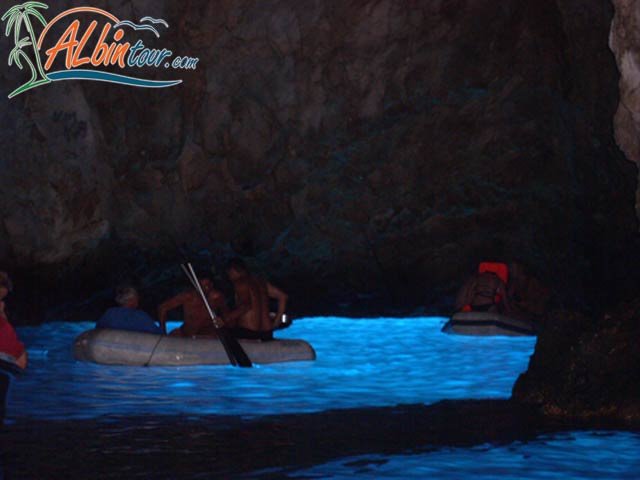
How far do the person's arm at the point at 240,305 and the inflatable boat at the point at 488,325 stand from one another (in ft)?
16.5

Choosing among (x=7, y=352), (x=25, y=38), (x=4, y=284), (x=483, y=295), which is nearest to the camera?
(x=7, y=352)

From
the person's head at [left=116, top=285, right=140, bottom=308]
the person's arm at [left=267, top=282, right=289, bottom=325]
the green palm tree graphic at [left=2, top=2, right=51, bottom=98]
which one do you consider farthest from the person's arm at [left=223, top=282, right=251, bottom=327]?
the green palm tree graphic at [left=2, top=2, right=51, bottom=98]

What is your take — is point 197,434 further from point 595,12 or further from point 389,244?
point 389,244

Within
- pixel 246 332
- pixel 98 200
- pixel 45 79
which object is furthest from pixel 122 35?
pixel 246 332

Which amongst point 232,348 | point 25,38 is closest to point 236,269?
point 232,348

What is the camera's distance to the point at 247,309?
11289mm

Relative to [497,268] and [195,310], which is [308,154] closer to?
[497,268]

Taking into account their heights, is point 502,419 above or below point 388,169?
below

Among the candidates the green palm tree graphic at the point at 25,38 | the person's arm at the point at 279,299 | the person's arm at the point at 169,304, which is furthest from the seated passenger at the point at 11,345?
the green palm tree graphic at the point at 25,38

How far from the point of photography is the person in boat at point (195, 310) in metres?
11.5

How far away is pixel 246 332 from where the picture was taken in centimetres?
1126

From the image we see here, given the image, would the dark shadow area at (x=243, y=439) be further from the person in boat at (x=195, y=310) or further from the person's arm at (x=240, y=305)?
the person in boat at (x=195, y=310)

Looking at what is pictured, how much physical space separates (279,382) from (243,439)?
9.89 feet

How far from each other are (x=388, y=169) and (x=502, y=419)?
13.2 meters
